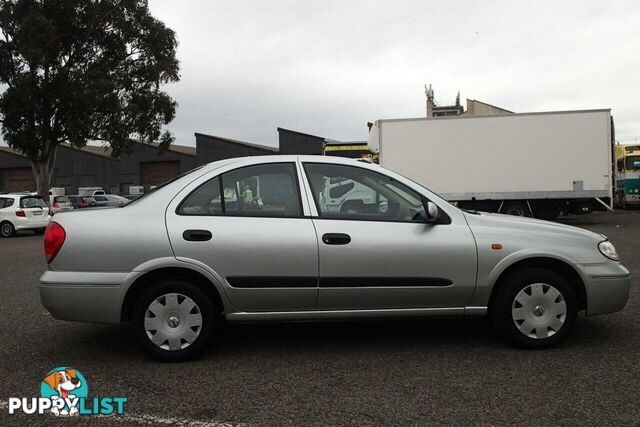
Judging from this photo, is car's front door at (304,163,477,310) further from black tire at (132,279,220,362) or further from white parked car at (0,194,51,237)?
white parked car at (0,194,51,237)

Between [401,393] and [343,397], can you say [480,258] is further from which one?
[343,397]

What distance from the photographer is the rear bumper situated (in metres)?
3.79

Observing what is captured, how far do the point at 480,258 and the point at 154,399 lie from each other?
2523 mm

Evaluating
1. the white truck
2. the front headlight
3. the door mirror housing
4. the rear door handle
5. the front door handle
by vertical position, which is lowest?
the front headlight

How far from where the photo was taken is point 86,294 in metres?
3.79

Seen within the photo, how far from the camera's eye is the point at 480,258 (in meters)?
3.96

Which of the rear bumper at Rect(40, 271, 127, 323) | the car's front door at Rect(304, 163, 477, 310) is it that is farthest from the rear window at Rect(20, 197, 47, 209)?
the car's front door at Rect(304, 163, 477, 310)

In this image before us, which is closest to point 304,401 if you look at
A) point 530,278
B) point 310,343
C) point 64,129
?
point 310,343

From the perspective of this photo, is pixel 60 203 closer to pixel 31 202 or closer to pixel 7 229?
pixel 31 202

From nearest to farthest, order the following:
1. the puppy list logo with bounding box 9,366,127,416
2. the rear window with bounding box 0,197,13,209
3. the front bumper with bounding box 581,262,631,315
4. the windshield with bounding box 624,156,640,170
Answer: the puppy list logo with bounding box 9,366,127,416 < the front bumper with bounding box 581,262,631,315 < the rear window with bounding box 0,197,13,209 < the windshield with bounding box 624,156,640,170

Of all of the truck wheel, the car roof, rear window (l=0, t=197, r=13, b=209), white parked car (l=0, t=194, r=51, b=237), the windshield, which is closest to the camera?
the car roof

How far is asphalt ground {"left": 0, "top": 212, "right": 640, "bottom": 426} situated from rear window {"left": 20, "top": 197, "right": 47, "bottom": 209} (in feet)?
44.3

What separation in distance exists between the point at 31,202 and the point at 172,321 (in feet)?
51.9

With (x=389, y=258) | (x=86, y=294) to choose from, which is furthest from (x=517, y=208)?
(x=86, y=294)
